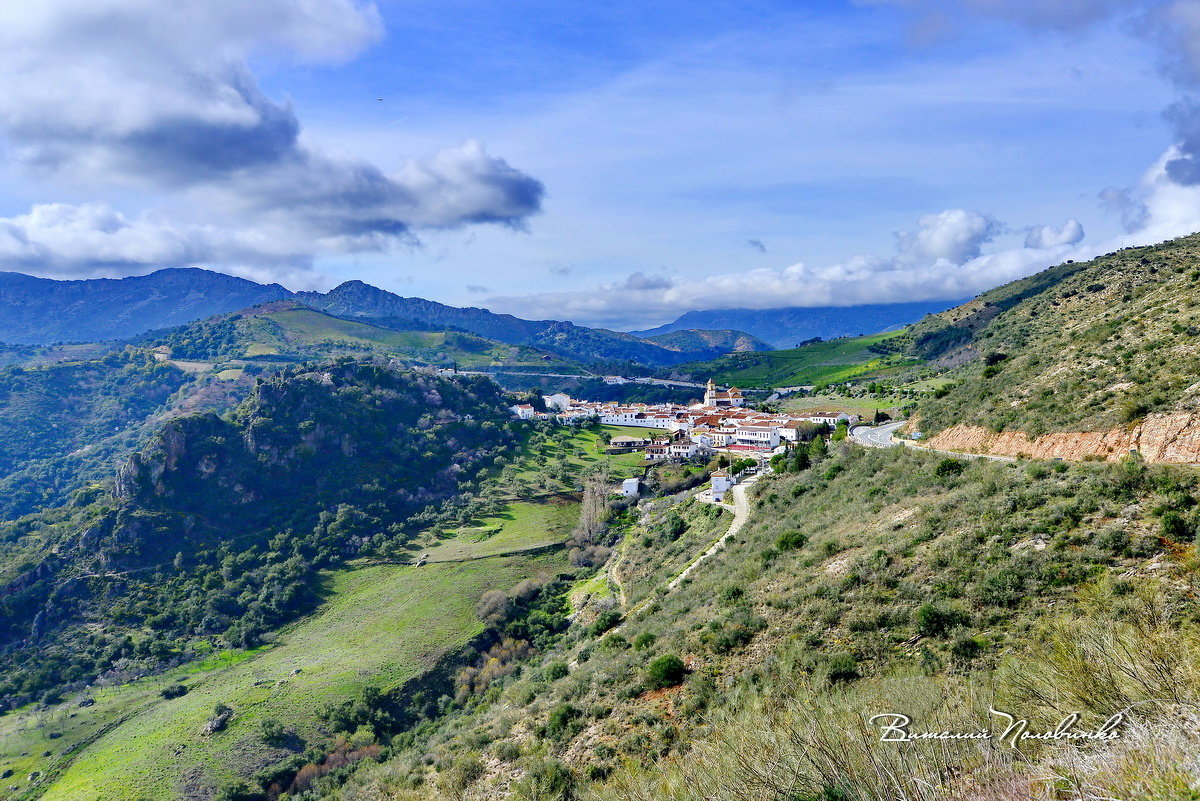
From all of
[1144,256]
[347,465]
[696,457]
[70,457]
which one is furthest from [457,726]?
[70,457]

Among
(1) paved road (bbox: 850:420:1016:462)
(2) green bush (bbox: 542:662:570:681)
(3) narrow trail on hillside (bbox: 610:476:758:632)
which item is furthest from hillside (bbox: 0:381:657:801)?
(1) paved road (bbox: 850:420:1016:462)

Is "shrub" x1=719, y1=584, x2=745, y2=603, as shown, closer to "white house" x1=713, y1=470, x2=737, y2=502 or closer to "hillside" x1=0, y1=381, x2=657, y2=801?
"hillside" x1=0, y1=381, x2=657, y2=801

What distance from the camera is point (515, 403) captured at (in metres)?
110

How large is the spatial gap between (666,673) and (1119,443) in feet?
55.8

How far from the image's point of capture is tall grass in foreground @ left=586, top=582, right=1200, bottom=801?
5.61 m

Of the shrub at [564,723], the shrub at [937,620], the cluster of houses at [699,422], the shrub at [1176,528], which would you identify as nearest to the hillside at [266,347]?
the cluster of houses at [699,422]

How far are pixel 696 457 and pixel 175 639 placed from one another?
5292 cm

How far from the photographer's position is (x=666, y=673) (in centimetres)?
1675

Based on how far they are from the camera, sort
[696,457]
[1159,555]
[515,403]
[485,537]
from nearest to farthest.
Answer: [1159,555] < [485,537] < [696,457] < [515,403]

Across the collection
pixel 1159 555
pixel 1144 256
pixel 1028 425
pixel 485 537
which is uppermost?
pixel 1144 256

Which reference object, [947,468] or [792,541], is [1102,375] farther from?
[792,541]

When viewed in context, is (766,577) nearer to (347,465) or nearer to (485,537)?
(485,537)

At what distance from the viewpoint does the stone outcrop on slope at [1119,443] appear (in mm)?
18141

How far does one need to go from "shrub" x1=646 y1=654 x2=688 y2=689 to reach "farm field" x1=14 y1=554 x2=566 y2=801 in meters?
25.9
